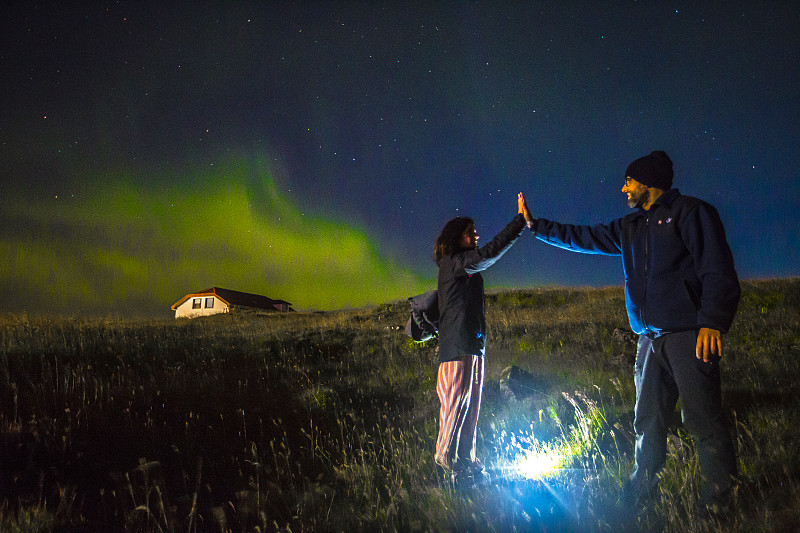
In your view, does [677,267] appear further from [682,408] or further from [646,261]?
[682,408]

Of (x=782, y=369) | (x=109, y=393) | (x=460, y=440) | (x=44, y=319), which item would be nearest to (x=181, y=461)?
(x=109, y=393)

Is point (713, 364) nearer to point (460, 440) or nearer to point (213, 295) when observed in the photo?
point (460, 440)

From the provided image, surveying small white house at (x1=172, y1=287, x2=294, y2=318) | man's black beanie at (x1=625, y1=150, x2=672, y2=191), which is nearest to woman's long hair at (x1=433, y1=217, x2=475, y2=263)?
man's black beanie at (x1=625, y1=150, x2=672, y2=191)

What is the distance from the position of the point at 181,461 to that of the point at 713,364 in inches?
173

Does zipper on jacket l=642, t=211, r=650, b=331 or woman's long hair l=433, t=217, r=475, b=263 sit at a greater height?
woman's long hair l=433, t=217, r=475, b=263

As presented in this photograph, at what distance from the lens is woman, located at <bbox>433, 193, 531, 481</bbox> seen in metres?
3.67

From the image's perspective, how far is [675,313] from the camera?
112 inches

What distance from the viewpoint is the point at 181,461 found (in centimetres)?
428

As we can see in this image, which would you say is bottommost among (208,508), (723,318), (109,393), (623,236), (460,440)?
(208,508)

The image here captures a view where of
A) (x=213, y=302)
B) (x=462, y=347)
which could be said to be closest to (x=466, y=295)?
(x=462, y=347)

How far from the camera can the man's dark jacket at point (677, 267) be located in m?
2.67

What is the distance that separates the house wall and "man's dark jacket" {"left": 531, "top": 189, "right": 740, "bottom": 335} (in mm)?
44628

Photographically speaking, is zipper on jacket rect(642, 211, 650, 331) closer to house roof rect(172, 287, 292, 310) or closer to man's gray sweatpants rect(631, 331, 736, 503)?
man's gray sweatpants rect(631, 331, 736, 503)

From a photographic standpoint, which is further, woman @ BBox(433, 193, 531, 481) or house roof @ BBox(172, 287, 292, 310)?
house roof @ BBox(172, 287, 292, 310)
